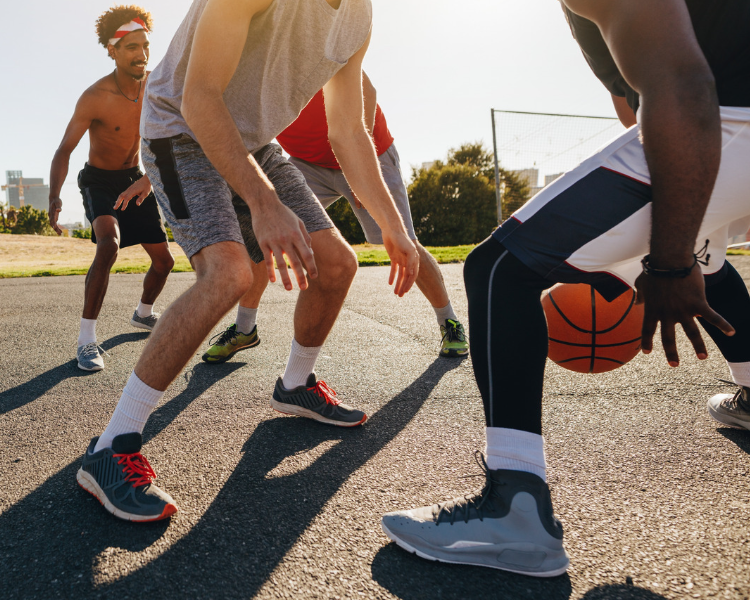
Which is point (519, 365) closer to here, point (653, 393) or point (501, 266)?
point (501, 266)

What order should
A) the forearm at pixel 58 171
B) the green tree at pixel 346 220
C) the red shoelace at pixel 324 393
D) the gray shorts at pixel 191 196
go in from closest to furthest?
1. the gray shorts at pixel 191 196
2. the red shoelace at pixel 324 393
3. the forearm at pixel 58 171
4. the green tree at pixel 346 220

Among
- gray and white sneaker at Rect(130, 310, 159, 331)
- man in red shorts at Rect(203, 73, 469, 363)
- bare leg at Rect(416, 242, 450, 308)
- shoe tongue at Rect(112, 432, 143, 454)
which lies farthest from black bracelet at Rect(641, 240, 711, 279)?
gray and white sneaker at Rect(130, 310, 159, 331)

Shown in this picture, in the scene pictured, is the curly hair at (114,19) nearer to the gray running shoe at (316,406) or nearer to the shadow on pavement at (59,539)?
the gray running shoe at (316,406)

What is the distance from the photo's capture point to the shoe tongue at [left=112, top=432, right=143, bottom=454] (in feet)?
5.87

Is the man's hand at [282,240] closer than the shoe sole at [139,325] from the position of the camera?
Yes

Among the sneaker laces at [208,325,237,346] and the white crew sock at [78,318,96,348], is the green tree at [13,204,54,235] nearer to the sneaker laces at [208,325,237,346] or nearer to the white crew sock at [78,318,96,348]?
the white crew sock at [78,318,96,348]

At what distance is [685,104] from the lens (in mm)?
1194

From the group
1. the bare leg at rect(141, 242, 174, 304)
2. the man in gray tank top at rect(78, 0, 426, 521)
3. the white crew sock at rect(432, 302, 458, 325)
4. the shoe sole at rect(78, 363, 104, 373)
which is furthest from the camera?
the bare leg at rect(141, 242, 174, 304)

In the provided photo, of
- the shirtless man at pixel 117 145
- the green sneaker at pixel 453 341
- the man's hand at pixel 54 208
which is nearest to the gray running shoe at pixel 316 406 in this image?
the green sneaker at pixel 453 341

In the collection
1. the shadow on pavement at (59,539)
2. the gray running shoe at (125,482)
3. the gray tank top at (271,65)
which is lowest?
the shadow on pavement at (59,539)

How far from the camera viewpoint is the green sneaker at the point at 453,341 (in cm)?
363

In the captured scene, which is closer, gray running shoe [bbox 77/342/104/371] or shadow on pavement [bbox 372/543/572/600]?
shadow on pavement [bbox 372/543/572/600]

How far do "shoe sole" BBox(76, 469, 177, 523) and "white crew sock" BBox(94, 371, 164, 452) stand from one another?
11cm

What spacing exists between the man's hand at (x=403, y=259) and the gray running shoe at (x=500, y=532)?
0.95 metres
